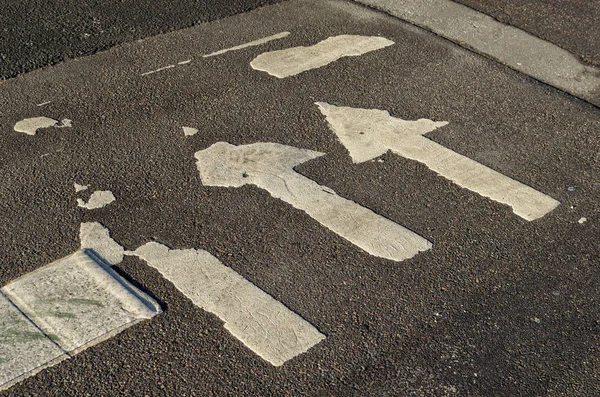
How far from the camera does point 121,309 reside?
3.72 metres

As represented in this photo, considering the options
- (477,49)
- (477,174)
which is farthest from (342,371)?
(477,49)

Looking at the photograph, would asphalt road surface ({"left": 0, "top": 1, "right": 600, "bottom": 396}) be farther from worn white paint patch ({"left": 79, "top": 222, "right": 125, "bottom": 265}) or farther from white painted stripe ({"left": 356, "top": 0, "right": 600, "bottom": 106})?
white painted stripe ({"left": 356, "top": 0, "right": 600, "bottom": 106})

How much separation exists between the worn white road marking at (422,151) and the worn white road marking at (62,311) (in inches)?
68.6

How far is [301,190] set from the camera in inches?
184

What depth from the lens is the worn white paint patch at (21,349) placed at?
11.1ft

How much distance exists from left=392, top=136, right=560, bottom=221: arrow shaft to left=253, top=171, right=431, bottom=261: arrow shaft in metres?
0.64

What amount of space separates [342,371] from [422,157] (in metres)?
1.92

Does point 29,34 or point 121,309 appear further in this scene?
point 29,34

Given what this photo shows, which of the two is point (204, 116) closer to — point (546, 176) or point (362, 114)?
point (362, 114)

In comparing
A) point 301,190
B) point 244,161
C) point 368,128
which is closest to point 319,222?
point 301,190

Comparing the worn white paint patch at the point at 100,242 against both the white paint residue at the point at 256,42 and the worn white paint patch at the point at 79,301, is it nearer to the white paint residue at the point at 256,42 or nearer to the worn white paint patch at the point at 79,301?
the worn white paint patch at the point at 79,301

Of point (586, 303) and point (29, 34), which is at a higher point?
point (29, 34)

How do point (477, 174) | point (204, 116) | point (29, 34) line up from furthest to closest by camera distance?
point (29, 34)
point (204, 116)
point (477, 174)

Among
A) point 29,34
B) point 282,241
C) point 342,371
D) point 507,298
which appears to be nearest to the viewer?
point 342,371
